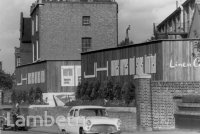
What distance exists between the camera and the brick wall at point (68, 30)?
69125 mm

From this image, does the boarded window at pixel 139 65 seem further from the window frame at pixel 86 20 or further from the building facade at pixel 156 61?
the window frame at pixel 86 20

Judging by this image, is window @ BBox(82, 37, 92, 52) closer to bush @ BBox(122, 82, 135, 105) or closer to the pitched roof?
the pitched roof

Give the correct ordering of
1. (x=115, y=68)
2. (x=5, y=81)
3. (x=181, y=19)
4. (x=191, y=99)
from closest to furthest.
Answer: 1. (x=191, y=99)
2. (x=115, y=68)
3. (x=181, y=19)
4. (x=5, y=81)

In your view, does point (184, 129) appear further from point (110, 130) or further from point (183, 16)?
point (183, 16)

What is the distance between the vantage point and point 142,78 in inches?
1233

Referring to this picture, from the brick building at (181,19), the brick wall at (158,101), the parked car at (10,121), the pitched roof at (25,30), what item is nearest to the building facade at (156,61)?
the brick wall at (158,101)

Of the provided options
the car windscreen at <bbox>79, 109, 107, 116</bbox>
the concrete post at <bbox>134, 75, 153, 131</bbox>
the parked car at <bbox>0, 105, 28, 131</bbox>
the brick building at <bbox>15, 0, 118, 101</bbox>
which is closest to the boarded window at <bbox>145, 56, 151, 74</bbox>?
the concrete post at <bbox>134, 75, 153, 131</bbox>

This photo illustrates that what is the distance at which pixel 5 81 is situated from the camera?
259 feet

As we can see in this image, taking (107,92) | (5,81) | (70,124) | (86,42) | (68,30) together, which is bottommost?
(70,124)

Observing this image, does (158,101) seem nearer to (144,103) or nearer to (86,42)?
(144,103)

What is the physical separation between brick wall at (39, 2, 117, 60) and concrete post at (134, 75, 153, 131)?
37.9 meters

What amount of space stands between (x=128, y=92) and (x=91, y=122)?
1191cm

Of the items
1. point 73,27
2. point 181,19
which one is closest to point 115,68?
point 73,27

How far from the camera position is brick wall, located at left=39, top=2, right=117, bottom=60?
6912 cm
